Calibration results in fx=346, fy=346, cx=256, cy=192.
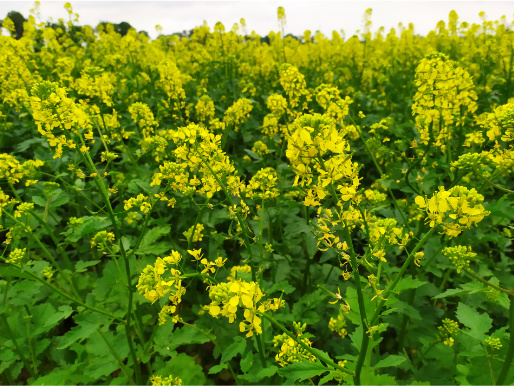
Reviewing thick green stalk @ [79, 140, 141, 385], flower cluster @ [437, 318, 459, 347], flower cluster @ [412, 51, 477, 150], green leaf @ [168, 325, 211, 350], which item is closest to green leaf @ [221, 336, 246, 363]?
green leaf @ [168, 325, 211, 350]

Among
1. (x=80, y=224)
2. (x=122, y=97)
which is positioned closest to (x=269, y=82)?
(x=122, y=97)

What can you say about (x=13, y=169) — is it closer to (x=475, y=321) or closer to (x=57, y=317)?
(x=57, y=317)

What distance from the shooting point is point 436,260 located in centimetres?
345

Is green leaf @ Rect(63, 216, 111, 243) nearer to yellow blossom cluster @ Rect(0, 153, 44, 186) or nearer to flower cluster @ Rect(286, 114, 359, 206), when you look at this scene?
yellow blossom cluster @ Rect(0, 153, 44, 186)

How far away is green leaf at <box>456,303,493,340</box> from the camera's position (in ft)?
6.89

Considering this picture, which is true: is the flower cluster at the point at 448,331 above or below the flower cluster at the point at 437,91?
below

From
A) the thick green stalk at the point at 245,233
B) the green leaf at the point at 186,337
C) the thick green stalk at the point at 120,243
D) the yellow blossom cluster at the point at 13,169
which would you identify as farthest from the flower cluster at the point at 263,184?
the yellow blossom cluster at the point at 13,169

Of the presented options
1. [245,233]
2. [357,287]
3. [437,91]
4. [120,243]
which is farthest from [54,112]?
[437,91]

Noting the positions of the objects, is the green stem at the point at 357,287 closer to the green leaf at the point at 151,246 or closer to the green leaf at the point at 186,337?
the green leaf at the point at 186,337

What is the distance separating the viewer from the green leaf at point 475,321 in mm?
2100

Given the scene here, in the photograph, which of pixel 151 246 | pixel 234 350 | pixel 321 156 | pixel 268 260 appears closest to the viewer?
pixel 321 156

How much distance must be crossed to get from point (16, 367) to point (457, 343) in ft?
11.7

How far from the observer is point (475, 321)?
2182 mm

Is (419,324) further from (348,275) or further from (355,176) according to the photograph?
(355,176)
